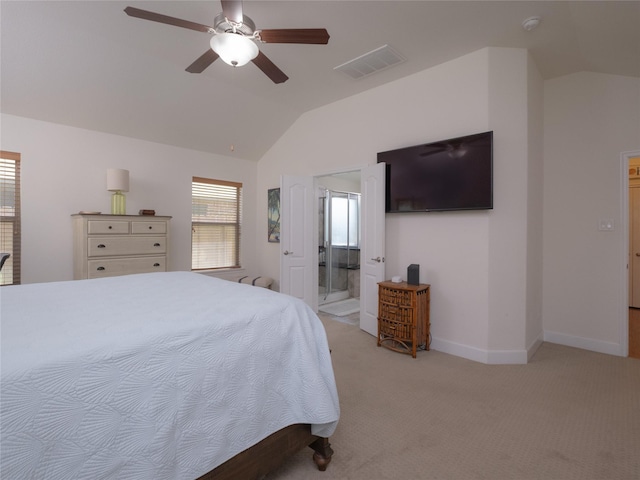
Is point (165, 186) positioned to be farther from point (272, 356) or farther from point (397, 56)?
point (272, 356)

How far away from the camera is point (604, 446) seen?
1780mm

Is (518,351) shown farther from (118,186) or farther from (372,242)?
(118,186)

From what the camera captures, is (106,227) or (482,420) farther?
(106,227)

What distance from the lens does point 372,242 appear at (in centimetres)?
374

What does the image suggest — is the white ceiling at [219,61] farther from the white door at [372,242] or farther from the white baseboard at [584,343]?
the white baseboard at [584,343]

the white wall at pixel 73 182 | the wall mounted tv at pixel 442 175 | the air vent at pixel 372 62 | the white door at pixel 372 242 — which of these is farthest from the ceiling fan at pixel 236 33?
the white wall at pixel 73 182

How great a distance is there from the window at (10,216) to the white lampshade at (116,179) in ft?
2.75

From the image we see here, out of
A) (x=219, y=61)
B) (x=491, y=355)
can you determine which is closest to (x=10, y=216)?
(x=219, y=61)

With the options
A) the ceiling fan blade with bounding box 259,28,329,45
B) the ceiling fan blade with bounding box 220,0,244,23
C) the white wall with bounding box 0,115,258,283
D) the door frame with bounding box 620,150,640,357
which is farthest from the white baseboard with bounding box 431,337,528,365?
the white wall with bounding box 0,115,258,283

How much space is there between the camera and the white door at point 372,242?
361 cm

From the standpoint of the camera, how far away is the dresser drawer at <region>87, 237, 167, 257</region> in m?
3.48

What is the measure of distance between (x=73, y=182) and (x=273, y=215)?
8.69 feet

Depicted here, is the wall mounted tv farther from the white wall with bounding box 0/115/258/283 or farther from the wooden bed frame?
the white wall with bounding box 0/115/258/283

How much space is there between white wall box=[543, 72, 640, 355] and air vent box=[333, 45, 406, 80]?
70.0 inches
